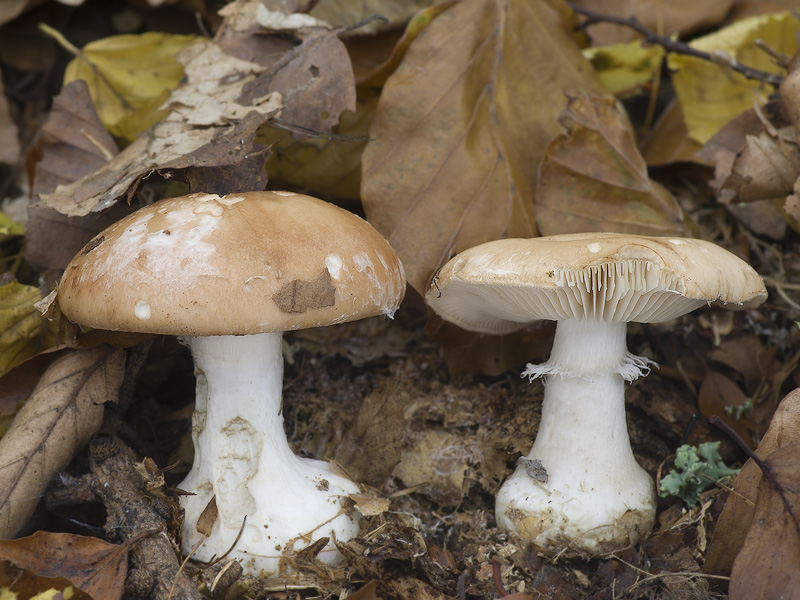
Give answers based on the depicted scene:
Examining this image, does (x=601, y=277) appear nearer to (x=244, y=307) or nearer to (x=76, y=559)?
(x=244, y=307)

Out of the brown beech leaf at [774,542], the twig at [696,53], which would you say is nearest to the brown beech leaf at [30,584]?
the brown beech leaf at [774,542]

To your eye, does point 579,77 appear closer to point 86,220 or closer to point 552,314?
point 552,314

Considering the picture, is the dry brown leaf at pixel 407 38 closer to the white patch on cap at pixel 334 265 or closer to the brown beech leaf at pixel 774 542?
the white patch on cap at pixel 334 265

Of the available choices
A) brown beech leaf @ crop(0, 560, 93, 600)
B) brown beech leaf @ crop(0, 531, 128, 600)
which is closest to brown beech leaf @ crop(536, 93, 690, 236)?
brown beech leaf @ crop(0, 531, 128, 600)

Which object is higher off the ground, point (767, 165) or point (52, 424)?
point (767, 165)

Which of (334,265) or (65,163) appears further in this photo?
(65,163)

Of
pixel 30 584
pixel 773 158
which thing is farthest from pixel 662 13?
pixel 30 584

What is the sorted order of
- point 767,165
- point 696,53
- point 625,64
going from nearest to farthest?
point 767,165
point 696,53
point 625,64
